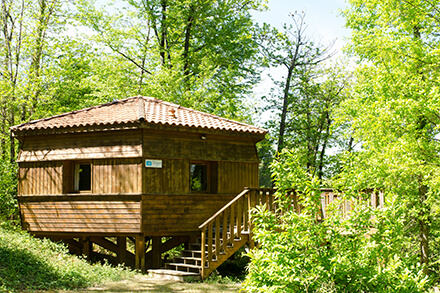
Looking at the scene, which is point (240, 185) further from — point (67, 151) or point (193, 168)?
point (67, 151)

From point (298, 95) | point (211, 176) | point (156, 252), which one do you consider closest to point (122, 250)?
point (156, 252)

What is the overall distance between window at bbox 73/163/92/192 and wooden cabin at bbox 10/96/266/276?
0.03 meters

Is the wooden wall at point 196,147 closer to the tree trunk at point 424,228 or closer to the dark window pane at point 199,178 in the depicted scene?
the dark window pane at point 199,178

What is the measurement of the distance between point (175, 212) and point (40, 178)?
4150 millimetres

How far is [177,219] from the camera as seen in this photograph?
1263 centimetres

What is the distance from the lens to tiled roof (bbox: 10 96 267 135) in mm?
12538

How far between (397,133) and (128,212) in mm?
7607

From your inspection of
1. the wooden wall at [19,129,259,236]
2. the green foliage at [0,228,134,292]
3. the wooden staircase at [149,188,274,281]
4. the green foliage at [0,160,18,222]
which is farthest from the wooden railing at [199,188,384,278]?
the green foliage at [0,160,18,222]

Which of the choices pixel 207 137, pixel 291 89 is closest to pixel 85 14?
pixel 291 89

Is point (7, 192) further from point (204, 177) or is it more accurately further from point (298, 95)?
point (298, 95)

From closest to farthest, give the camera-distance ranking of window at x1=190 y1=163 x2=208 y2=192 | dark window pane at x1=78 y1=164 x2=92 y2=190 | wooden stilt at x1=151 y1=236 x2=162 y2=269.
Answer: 1. dark window pane at x1=78 y1=164 x2=92 y2=190
2. wooden stilt at x1=151 y1=236 x2=162 y2=269
3. window at x1=190 y1=163 x2=208 y2=192

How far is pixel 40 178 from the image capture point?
13.6m

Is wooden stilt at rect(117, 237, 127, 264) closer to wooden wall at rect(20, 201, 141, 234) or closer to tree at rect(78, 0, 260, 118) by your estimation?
wooden wall at rect(20, 201, 141, 234)

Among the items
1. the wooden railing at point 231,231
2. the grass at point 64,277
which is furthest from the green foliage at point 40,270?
the wooden railing at point 231,231
